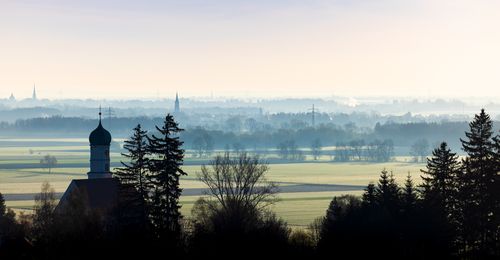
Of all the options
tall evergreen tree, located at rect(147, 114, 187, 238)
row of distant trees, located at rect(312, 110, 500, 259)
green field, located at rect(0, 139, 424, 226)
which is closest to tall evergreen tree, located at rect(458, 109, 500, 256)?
row of distant trees, located at rect(312, 110, 500, 259)

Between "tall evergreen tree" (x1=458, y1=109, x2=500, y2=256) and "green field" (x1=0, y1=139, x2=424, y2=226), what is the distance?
2455cm

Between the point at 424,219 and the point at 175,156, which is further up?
the point at 175,156

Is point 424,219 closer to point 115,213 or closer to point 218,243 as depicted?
point 218,243

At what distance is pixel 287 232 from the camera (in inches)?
2347

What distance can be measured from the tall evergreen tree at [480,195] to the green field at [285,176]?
24.5 metres

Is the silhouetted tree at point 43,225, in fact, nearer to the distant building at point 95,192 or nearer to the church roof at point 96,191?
the distant building at point 95,192

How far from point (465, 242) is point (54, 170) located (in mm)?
90680

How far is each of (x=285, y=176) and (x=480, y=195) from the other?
78.0m

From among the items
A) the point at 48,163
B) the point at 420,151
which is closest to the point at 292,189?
the point at 48,163

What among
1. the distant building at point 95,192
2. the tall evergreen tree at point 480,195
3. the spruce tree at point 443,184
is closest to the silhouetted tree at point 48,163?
the distant building at point 95,192

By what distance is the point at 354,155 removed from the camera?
186000mm

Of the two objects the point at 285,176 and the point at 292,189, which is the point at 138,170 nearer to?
the point at 292,189

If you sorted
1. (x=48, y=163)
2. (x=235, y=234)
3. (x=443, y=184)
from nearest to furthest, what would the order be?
(x=235, y=234)
(x=443, y=184)
(x=48, y=163)

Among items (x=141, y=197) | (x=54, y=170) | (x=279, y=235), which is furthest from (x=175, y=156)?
(x=54, y=170)
